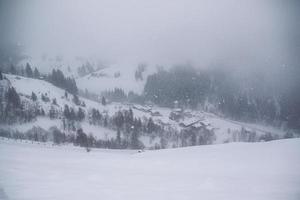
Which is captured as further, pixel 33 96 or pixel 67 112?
pixel 33 96

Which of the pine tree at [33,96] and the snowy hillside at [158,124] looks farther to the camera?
the pine tree at [33,96]

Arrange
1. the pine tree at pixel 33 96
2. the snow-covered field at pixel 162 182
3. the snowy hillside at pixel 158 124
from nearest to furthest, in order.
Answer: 1. the snow-covered field at pixel 162 182
2. the snowy hillside at pixel 158 124
3. the pine tree at pixel 33 96

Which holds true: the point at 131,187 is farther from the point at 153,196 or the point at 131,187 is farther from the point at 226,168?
the point at 226,168

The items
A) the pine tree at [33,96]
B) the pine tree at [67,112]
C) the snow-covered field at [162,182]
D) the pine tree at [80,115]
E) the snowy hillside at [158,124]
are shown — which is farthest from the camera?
the pine tree at [80,115]

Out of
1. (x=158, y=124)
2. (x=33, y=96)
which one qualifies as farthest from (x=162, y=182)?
(x=158, y=124)

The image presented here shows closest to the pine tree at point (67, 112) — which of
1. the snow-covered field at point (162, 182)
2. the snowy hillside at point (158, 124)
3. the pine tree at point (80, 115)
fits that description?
the snowy hillside at point (158, 124)

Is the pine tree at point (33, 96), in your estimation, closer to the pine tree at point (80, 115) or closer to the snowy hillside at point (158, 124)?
the snowy hillside at point (158, 124)

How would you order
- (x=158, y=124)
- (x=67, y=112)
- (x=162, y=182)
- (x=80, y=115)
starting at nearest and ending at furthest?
(x=162, y=182)
(x=67, y=112)
(x=80, y=115)
(x=158, y=124)

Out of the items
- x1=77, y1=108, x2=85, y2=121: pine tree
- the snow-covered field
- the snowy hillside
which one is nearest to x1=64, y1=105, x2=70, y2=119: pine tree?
the snowy hillside

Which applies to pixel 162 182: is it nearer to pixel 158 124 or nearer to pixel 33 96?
pixel 33 96

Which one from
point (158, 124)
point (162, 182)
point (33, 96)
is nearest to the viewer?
point (162, 182)

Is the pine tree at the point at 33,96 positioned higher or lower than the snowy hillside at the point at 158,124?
higher

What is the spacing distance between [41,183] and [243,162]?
14657mm

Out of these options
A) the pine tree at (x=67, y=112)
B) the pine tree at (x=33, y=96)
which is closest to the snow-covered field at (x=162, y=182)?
the pine tree at (x=67, y=112)
